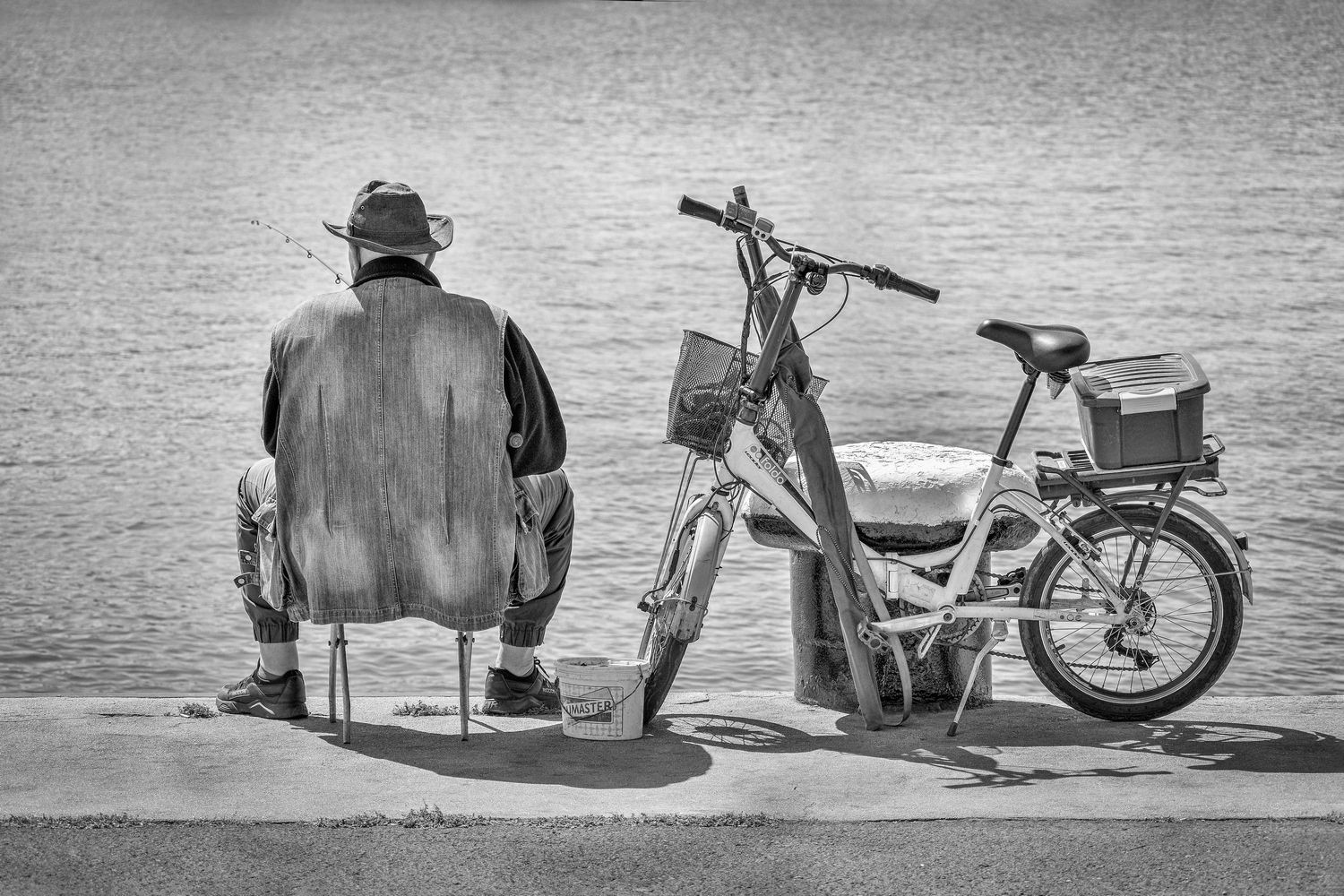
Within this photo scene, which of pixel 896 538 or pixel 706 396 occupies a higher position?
pixel 706 396

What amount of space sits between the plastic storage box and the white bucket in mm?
1420

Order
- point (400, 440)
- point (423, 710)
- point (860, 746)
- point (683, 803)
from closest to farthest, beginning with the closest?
point (683, 803)
point (400, 440)
point (860, 746)
point (423, 710)

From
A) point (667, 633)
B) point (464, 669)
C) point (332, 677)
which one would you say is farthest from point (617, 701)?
point (332, 677)

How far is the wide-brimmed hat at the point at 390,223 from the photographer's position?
16.0ft

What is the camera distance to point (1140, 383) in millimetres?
4867

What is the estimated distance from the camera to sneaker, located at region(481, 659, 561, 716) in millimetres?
5355

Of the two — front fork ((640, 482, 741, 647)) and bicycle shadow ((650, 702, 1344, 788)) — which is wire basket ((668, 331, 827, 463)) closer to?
front fork ((640, 482, 741, 647))

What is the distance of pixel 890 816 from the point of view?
4.21 metres

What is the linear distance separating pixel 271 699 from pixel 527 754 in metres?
0.86

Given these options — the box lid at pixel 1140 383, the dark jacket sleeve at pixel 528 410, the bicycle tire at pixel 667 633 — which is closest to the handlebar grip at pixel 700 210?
the dark jacket sleeve at pixel 528 410

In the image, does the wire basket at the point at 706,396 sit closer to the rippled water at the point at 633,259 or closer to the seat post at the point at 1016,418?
the seat post at the point at 1016,418

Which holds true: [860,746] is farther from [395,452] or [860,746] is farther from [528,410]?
[395,452]

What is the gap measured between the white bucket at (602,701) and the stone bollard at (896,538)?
0.60 meters

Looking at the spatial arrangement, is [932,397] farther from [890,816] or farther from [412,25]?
[412,25]
